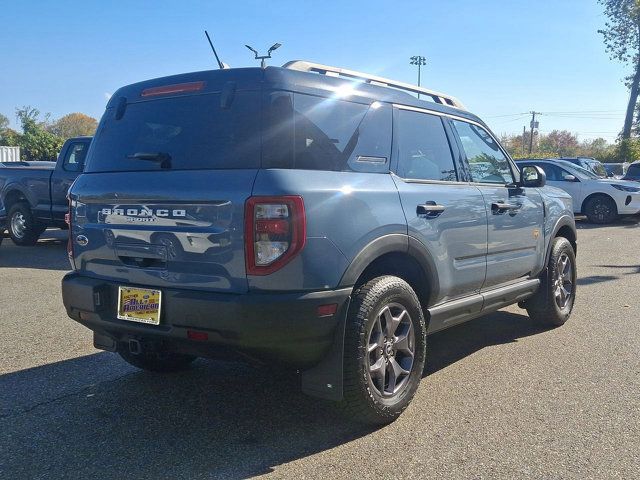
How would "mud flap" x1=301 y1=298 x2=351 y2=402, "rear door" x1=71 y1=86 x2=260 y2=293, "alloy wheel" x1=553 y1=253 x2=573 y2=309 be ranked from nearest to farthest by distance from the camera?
"rear door" x1=71 y1=86 x2=260 y2=293
"mud flap" x1=301 y1=298 x2=351 y2=402
"alloy wheel" x1=553 y1=253 x2=573 y2=309

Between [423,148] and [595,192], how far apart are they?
46.0 ft

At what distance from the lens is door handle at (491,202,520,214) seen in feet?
15.0

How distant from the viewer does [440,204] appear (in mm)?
3943

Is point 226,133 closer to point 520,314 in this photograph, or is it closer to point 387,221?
point 387,221

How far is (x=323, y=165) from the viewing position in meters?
3.26

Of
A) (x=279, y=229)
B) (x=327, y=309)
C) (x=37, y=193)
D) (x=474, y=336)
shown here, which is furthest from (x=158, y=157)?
(x=37, y=193)

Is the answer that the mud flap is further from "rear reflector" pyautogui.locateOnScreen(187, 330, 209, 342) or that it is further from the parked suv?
"rear reflector" pyautogui.locateOnScreen(187, 330, 209, 342)

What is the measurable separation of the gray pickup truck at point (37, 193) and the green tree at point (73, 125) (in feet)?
258

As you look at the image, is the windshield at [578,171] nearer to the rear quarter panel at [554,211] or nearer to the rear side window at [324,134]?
the rear quarter panel at [554,211]

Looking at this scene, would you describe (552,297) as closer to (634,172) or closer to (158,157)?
(158,157)

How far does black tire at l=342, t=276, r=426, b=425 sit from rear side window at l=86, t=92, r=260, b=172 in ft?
3.26

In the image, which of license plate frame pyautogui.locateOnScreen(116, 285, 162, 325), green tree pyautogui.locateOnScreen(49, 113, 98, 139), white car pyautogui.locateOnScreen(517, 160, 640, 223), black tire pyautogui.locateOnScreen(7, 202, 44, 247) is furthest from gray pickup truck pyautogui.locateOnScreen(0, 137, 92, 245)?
green tree pyautogui.locateOnScreen(49, 113, 98, 139)

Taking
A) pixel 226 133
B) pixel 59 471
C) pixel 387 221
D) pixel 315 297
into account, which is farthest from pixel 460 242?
pixel 59 471

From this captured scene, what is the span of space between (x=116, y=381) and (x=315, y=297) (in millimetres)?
2017
